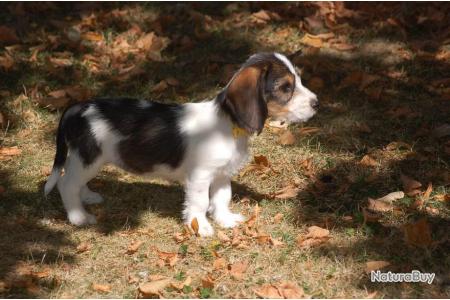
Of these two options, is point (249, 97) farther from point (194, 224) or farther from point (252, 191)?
point (252, 191)

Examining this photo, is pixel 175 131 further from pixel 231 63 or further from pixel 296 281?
pixel 231 63

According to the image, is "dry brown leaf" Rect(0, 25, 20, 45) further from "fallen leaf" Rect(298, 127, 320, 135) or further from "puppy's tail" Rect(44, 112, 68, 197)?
"fallen leaf" Rect(298, 127, 320, 135)

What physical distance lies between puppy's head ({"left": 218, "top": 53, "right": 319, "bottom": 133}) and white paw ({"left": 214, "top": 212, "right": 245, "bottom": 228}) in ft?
3.15

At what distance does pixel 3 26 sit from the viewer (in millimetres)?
9273

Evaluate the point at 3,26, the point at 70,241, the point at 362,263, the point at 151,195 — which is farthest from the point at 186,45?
the point at 362,263

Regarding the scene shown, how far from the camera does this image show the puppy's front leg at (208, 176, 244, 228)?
586 cm

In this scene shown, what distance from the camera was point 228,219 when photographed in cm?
586

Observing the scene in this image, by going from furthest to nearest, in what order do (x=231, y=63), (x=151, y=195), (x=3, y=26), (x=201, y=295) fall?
(x=3, y=26)
(x=231, y=63)
(x=151, y=195)
(x=201, y=295)

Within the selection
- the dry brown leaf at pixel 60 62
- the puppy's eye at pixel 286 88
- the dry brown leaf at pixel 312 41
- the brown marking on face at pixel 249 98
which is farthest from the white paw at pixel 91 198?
the dry brown leaf at pixel 312 41

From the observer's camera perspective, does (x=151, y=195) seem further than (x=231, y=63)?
No

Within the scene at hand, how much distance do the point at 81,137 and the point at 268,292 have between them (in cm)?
214

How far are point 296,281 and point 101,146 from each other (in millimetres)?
2043

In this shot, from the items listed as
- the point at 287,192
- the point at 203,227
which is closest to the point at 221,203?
the point at 203,227

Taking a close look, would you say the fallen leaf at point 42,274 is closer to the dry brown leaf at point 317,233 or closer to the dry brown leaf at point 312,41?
the dry brown leaf at point 317,233
